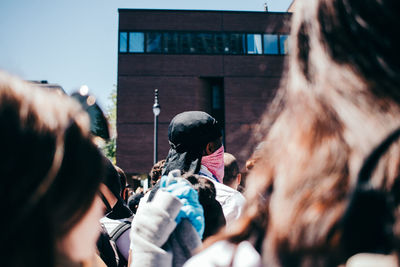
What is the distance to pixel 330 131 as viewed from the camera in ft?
2.41

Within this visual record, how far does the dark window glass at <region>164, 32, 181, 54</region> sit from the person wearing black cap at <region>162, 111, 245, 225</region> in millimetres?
22666

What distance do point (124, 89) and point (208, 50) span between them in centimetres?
691

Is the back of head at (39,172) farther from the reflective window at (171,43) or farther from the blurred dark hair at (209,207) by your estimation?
the reflective window at (171,43)

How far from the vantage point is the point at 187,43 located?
24188 millimetres

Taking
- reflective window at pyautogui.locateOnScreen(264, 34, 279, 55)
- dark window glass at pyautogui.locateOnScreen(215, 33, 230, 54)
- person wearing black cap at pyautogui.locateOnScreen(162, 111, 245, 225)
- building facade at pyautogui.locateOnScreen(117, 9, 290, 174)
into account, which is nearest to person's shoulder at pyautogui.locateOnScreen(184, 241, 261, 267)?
person wearing black cap at pyautogui.locateOnScreen(162, 111, 245, 225)

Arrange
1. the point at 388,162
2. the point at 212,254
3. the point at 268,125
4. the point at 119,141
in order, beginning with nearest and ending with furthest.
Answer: the point at 388,162 → the point at 212,254 → the point at 268,125 → the point at 119,141

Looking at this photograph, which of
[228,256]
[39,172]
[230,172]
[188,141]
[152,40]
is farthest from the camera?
[152,40]

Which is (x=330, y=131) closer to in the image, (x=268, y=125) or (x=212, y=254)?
(x=268, y=125)

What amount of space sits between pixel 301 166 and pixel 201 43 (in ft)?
80.5

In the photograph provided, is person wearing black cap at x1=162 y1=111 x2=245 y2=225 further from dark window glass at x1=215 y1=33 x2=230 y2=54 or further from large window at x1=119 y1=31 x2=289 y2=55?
dark window glass at x1=215 y1=33 x2=230 y2=54

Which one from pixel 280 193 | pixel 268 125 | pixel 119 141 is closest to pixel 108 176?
pixel 268 125

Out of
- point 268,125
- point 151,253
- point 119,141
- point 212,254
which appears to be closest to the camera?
point 212,254

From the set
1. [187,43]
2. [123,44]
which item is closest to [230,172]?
[187,43]

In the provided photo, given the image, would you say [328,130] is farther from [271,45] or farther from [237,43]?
[271,45]
